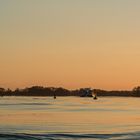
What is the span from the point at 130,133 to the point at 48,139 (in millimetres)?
7390

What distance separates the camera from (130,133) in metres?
34.8

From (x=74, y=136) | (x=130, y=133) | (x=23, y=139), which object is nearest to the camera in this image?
(x=23, y=139)

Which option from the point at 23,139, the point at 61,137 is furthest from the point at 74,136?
the point at 23,139

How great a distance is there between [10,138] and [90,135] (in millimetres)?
5981

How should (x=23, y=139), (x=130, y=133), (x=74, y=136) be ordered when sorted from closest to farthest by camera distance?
(x=23, y=139) → (x=74, y=136) → (x=130, y=133)

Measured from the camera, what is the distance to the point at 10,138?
29672 millimetres

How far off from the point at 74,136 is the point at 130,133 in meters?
4.94

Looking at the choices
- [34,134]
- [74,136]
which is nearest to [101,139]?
[74,136]

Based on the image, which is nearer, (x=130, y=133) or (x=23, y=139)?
(x=23, y=139)

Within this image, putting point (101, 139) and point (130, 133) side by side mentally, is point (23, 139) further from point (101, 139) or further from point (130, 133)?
point (130, 133)

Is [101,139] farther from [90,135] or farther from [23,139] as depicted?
[23,139]

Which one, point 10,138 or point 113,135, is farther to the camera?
point 113,135

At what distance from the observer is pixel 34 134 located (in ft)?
107

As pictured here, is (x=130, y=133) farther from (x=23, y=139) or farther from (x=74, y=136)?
(x=23, y=139)
